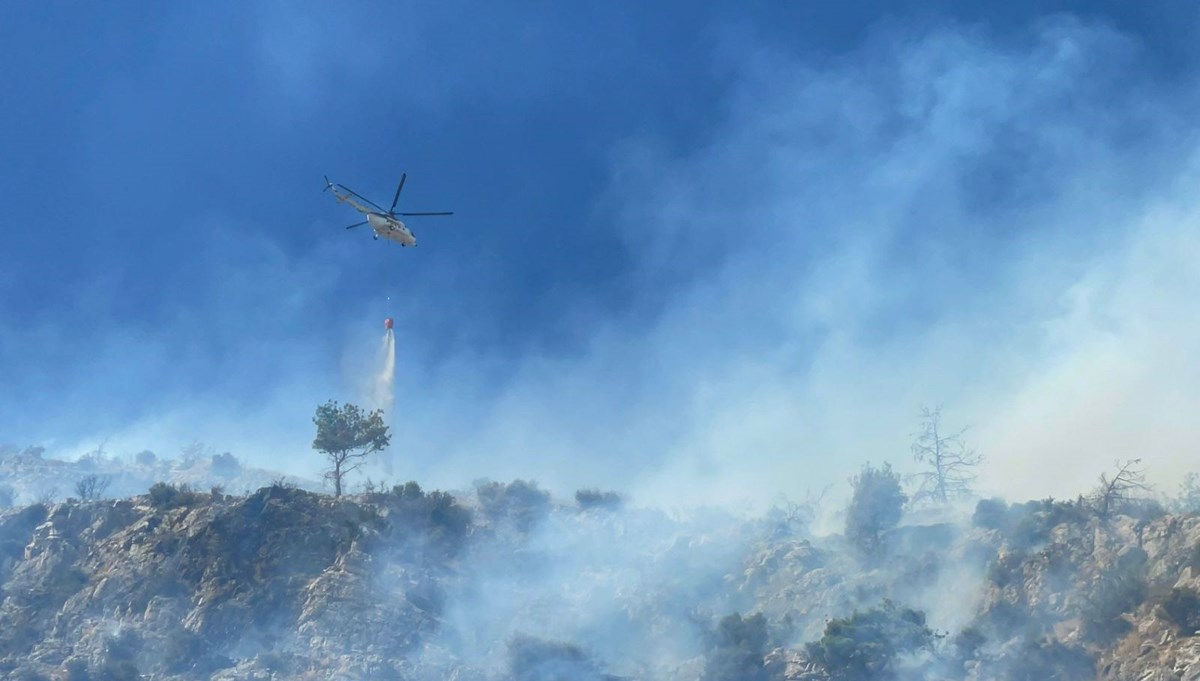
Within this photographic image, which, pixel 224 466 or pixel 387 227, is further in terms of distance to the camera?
pixel 224 466

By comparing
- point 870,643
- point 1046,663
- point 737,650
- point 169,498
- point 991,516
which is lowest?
point 1046,663

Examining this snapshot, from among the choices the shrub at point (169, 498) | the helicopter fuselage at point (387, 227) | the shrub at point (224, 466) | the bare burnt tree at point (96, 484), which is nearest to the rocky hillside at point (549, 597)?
the shrub at point (169, 498)

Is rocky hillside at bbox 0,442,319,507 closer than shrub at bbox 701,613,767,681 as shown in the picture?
No

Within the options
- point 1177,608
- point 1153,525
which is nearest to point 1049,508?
point 1153,525

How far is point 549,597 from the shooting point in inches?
4087

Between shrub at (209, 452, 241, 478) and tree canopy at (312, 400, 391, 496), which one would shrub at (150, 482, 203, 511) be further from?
shrub at (209, 452, 241, 478)

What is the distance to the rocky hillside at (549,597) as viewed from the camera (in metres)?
86.9

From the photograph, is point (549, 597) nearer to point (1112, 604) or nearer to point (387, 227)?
point (387, 227)

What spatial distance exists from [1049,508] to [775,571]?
25.9 m

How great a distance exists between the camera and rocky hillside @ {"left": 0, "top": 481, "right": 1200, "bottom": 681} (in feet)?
285

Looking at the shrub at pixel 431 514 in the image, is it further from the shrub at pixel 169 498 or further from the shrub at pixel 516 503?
the shrub at pixel 169 498

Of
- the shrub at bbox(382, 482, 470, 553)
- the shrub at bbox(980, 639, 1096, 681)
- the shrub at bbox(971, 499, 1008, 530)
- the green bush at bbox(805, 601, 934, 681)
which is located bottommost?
the shrub at bbox(980, 639, 1096, 681)

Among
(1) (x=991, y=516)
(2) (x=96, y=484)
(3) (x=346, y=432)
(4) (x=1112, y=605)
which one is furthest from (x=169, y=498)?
(4) (x=1112, y=605)

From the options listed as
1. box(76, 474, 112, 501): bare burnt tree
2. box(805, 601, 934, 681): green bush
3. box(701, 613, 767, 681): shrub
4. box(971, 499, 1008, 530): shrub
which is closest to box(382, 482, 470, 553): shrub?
box(701, 613, 767, 681): shrub
